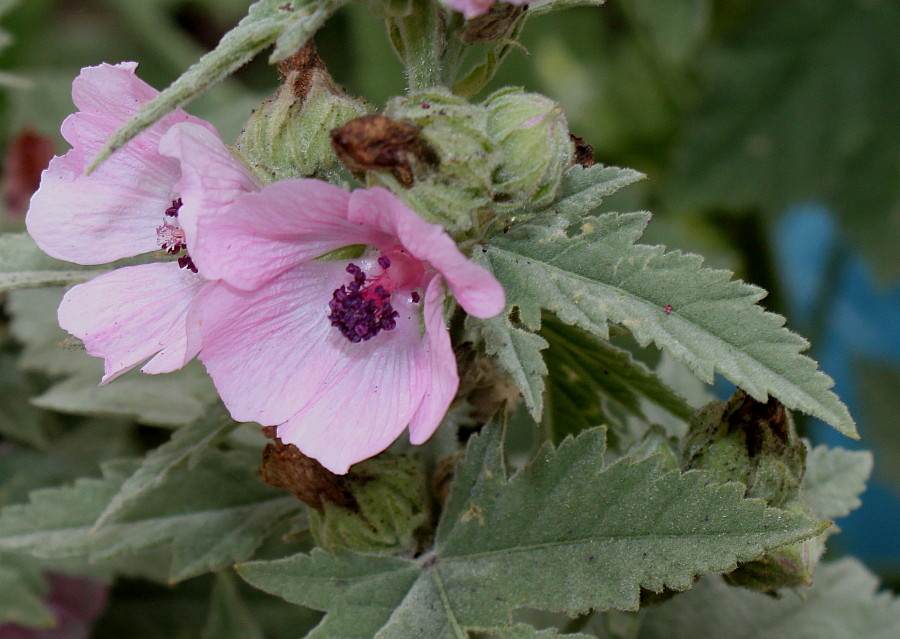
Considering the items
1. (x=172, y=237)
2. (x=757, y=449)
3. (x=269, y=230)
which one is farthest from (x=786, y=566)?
(x=172, y=237)

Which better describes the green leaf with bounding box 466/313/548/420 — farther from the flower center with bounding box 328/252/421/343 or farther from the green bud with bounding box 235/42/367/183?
the green bud with bounding box 235/42/367/183

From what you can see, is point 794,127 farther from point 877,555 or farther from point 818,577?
point 818,577

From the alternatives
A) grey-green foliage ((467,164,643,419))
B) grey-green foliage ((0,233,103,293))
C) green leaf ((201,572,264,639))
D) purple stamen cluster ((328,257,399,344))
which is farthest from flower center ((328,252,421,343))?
green leaf ((201,572,264,639))

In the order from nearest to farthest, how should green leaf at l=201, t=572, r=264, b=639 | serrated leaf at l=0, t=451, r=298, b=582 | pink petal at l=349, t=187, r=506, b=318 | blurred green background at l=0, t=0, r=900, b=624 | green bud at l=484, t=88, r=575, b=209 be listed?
pink petal at l=349, t=187, r=506, b=318 < green bud at l=484, t=88, r=575, b=209 < serrated leaf at l=0, t=451, r=298, b=582 < green leaf at l=201, t=572, r=264, b=639 < blurred green background at l=0, t=0, r=900, b=624

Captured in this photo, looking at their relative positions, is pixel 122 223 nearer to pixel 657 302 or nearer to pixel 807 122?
pixel 657 302

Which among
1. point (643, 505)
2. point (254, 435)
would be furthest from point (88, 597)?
point (643, 505)

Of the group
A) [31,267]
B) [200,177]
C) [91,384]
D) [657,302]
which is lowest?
[91,384]

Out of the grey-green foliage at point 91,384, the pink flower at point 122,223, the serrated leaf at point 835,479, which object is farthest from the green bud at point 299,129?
the serrated leaf at point 835,479

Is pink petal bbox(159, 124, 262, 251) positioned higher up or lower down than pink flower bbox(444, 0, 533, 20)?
lower down
